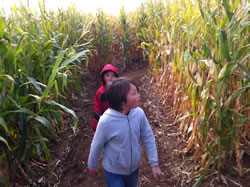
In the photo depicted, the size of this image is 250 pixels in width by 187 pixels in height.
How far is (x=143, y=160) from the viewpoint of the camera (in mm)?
2898

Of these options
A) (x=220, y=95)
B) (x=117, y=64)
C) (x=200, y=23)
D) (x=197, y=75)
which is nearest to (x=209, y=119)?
(x=220, y=95)

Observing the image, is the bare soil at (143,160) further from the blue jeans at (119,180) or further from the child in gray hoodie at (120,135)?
the child in gray hoodie at (120,135)

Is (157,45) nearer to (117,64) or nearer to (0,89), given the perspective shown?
(117,64)

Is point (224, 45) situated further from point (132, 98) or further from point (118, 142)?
point (118, 142)

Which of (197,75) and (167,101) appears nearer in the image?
(197,75)

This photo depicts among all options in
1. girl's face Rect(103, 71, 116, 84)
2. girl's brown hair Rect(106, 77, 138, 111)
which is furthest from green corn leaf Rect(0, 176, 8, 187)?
girl's face Rect(103, 71, 116, 84)

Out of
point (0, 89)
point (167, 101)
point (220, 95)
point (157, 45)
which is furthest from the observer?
point (157, 45)

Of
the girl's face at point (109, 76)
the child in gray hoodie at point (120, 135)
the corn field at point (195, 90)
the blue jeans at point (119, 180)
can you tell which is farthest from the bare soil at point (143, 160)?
the girl's face at point (109, 76)

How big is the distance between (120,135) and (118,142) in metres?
0.06

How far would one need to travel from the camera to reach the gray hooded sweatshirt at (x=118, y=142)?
5.61 feet

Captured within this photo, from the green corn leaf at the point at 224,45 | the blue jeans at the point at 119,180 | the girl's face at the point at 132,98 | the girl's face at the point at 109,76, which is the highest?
the green corn leaf at the point at 224,45

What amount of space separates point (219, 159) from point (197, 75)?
0.76 m

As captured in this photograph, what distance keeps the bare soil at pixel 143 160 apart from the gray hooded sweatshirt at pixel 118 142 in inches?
34.3

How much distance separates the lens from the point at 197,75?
244 centimetres
